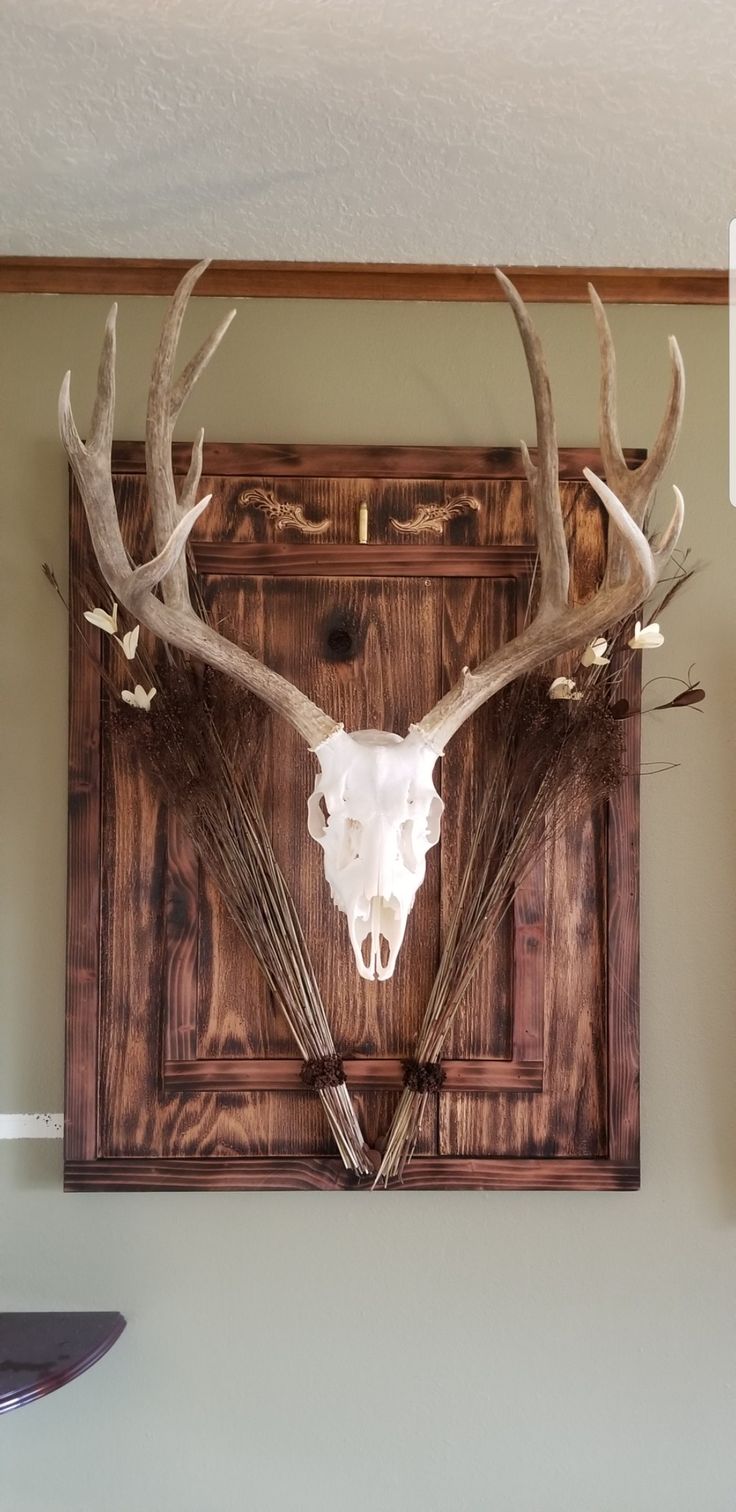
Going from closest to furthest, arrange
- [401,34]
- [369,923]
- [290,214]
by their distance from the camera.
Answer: [401,34] → [369,923] → [290,214]

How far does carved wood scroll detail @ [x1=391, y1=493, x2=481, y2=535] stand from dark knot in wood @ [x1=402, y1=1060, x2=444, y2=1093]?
0.97 metres

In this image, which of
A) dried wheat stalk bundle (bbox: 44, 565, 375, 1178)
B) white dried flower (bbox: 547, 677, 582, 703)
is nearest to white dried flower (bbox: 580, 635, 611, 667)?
white dried flower (bbox: 547, 677, 582, 703)

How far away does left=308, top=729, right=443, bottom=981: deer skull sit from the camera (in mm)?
1700

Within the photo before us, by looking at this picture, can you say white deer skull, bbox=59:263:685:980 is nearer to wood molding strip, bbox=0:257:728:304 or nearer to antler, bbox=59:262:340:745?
antler, bbox=59:262:340:745

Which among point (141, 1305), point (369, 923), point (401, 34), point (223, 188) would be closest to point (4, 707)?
point (369, 923)

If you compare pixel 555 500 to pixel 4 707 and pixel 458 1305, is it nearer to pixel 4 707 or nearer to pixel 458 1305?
pixel 4 707

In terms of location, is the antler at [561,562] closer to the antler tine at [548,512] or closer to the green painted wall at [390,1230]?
the antler tine at [548,512]

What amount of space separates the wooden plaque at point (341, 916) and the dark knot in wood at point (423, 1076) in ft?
0.12

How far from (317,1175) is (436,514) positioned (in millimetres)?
1225

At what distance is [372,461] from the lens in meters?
2.04

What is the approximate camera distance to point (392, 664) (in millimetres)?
2027

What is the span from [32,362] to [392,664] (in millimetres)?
895

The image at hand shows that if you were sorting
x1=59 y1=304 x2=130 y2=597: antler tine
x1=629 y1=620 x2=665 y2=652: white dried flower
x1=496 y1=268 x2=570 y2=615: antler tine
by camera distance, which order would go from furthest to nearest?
1. x1=629 y1=620 x2=665 y2=652: white dried flower
2. x1=496 y1=268 x2=570 y2=615: antler tine
3. x1=59 y1=304 x2=130 y2=597: antler tine

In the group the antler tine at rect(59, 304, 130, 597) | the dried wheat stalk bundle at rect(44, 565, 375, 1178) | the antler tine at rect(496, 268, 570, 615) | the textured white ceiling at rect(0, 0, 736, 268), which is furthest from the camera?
the dried wheat stalk bundle at rect(44, 565, 375, 1178)
